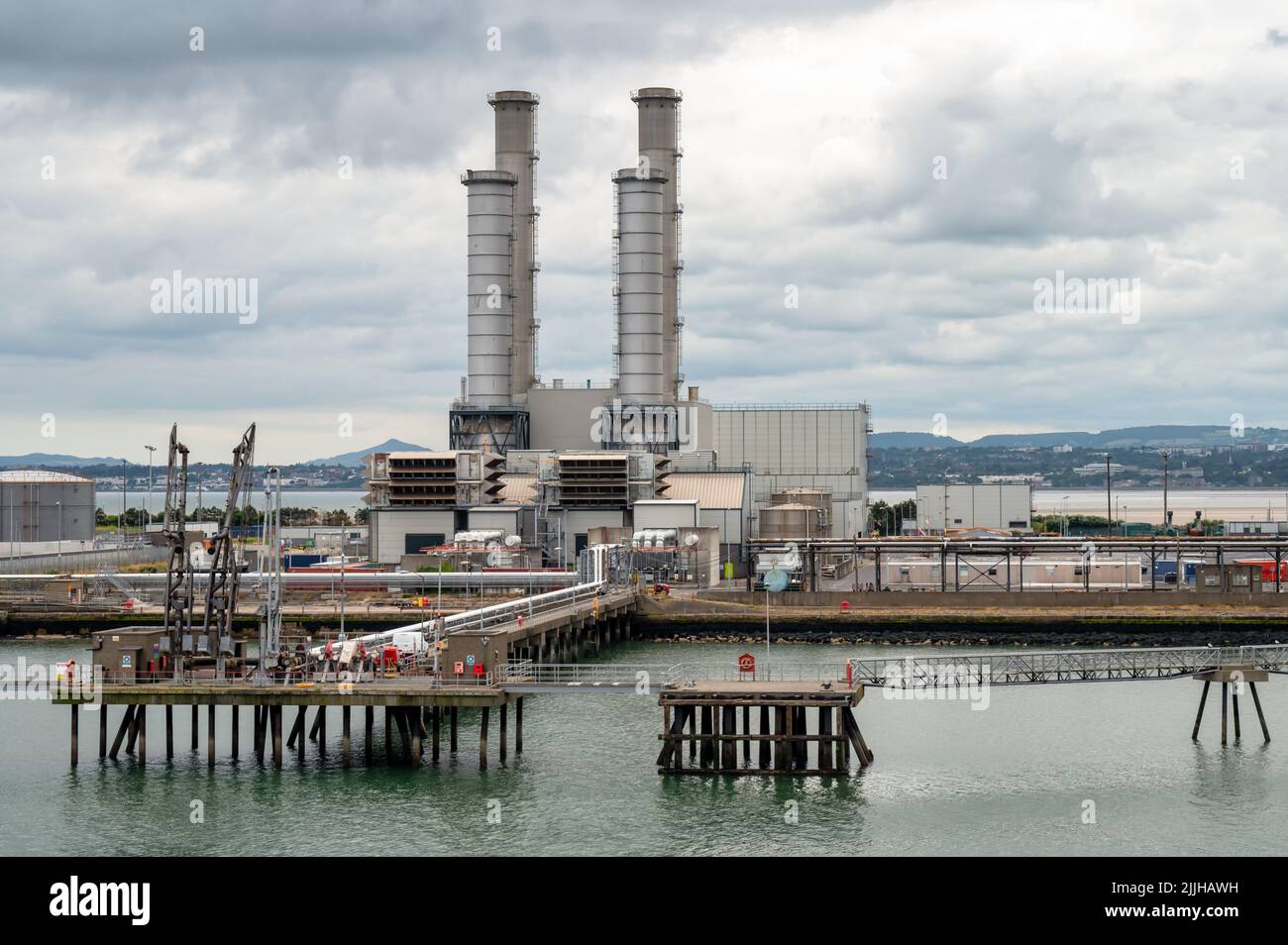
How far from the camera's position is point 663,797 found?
5206cm

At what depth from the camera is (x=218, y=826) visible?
49500 mm

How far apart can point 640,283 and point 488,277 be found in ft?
40.8

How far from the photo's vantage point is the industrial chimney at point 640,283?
13988 centimetres

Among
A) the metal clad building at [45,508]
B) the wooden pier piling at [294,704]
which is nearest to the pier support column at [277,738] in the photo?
the wooden pier piling at [294,704]

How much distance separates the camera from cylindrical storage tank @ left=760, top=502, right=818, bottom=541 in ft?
430

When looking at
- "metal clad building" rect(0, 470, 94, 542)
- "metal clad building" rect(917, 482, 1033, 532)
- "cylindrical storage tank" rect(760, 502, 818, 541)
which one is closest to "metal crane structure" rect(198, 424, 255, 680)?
"cylindrical storage tank" rect(760, 502, 818, 541)

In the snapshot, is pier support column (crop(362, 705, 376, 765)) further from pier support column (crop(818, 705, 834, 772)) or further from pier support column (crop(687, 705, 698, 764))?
pier support column (crop(818, 705, 834, 772))

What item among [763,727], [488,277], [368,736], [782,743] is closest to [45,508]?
[488,277]

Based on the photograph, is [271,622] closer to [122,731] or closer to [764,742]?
[122,731]

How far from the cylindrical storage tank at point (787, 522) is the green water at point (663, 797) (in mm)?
64500
